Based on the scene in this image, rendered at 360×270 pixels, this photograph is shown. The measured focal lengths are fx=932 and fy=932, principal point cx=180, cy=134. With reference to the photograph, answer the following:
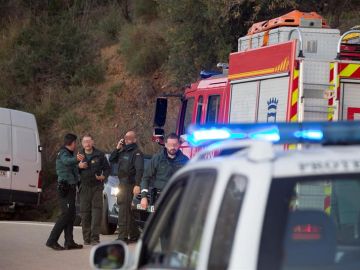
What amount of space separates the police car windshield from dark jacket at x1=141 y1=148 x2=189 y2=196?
757 centimetres

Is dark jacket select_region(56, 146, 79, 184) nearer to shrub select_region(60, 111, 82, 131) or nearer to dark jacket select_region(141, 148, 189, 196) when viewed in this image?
dark jacket select_region(141, 148, 189, 196)

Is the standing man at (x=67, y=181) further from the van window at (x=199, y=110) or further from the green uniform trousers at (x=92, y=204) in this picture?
the van window at (x=199, y=110)

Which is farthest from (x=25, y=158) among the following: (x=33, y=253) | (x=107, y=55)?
(x=107, y=55)

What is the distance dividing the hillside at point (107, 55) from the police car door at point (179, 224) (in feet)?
59.1

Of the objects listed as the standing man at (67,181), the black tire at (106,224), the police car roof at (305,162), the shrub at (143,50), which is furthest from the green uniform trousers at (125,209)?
the shrub at (143,50)

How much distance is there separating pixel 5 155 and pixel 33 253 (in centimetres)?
646

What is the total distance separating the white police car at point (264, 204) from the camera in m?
3.85

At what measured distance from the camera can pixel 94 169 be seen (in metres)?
14.6

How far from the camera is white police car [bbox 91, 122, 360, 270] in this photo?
3852 mm

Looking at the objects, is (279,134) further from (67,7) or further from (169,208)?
(67,7)

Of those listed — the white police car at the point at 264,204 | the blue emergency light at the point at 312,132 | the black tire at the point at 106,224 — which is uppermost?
the blue emergency light at the point at 312,132

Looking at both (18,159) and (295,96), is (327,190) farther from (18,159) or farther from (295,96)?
(18,159)

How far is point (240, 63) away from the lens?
43.6 feet

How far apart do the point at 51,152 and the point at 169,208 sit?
24284 mm
